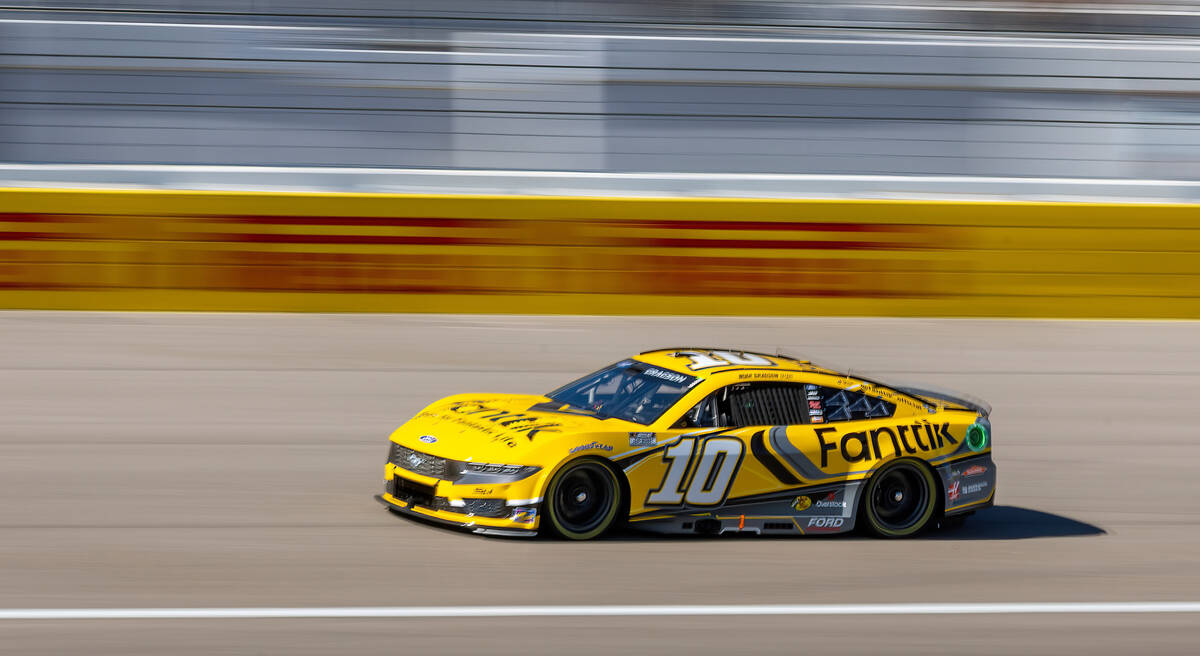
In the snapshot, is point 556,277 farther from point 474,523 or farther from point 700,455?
→ point 474,523

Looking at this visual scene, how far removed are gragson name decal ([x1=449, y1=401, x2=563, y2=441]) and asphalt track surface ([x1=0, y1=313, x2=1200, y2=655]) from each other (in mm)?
602

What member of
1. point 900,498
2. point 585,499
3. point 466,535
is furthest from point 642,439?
point 900,498

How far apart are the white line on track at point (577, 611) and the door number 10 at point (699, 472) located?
1160mm

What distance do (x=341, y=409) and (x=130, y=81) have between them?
6471 mm

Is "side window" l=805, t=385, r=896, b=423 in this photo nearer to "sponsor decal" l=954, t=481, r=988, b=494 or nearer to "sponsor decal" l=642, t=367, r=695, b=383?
"sponsor decal" l=954, t=481, r=988, b=494

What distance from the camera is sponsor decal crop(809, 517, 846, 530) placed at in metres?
7.90

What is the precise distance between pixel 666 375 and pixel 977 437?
1919 millimetres

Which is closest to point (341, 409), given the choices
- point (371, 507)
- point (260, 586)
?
point (371, 507)

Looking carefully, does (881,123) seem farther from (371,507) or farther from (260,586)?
(260,586)

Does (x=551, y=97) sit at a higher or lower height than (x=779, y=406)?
higher

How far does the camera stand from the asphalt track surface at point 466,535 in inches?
243

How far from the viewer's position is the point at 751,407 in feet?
26.0

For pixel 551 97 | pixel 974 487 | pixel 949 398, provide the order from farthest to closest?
1. pixel 551 97
2. pixel 949 398
3. pixel 974 487

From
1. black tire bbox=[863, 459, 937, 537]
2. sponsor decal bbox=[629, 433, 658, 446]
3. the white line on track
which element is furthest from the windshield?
the white line on track
